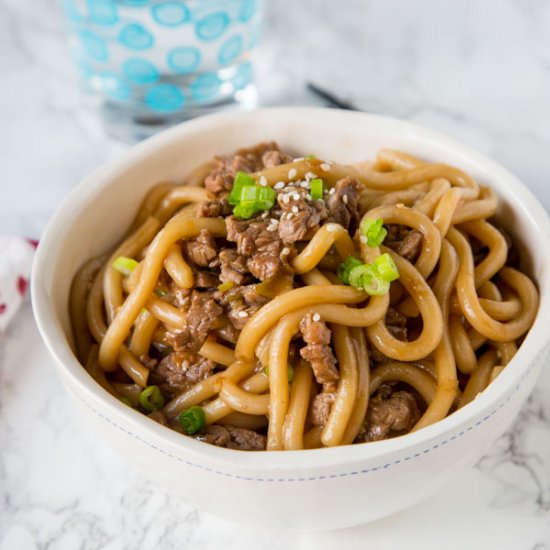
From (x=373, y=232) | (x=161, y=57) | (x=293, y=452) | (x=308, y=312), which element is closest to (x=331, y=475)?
(x=293, y=452)

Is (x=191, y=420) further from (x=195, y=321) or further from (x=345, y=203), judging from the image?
(x=345, y=203)

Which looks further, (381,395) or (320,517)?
(381,395)

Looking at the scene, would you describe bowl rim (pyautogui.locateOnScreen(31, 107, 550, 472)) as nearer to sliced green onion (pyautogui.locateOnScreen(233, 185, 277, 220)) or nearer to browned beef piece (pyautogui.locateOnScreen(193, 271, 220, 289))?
browned beef piece (pyautogui.locateOnScreen(193, 271, 220, 289))

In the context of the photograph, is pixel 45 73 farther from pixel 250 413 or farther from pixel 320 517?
pixel 320 517

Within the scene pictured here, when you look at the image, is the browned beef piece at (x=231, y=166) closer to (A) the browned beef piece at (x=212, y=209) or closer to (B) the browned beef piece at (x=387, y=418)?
(A) the browned beef piece at (x=212, y=209)

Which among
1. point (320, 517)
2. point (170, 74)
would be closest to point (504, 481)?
point (320, 517)
